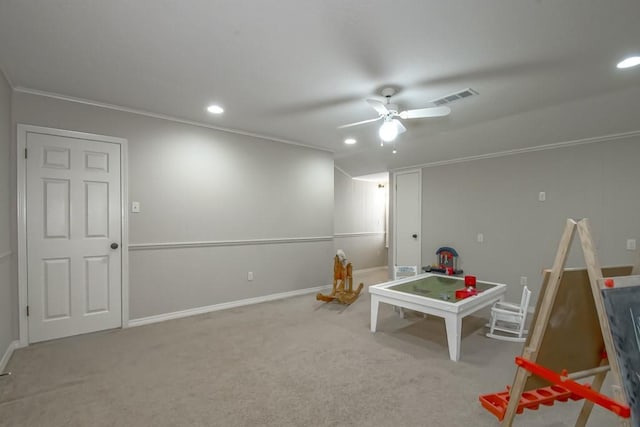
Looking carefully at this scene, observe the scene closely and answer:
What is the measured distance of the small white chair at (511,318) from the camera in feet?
10.2

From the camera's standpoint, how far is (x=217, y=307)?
13.5 ft

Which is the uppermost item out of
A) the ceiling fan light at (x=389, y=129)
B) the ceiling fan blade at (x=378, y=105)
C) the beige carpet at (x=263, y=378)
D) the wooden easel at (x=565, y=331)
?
the ceiling fan blade at (x=378, y=105)

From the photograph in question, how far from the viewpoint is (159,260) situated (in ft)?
12.1

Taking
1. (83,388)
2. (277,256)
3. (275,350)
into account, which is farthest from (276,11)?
(277,256)

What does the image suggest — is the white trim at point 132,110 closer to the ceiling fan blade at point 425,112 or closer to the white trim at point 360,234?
the ceiling fan blade at point 425,112

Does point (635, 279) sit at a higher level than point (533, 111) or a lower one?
lower

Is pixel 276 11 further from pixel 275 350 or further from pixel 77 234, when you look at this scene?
pixel 77 234

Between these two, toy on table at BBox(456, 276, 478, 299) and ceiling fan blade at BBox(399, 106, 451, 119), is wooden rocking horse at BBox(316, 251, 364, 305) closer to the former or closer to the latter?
toy on table at BBox(456, 276, 478, 299)

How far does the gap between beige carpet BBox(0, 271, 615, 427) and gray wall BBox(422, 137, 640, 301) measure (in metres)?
1.60

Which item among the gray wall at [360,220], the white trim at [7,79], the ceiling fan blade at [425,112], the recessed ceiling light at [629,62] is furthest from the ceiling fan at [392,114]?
the gray wall at [360,220]

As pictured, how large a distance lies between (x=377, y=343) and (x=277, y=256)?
2212mm

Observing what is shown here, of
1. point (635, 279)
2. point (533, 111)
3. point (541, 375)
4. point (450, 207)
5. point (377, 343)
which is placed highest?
point (533, 111)

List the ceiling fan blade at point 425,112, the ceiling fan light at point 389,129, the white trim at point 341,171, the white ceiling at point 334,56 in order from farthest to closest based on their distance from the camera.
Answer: the white trim at point 341,171 → the ceiling fan light at point 389,129 → the ceiling fan blade at point 425,112 → the white ceiling at point 334,56

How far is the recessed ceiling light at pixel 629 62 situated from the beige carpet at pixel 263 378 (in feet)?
8.57
